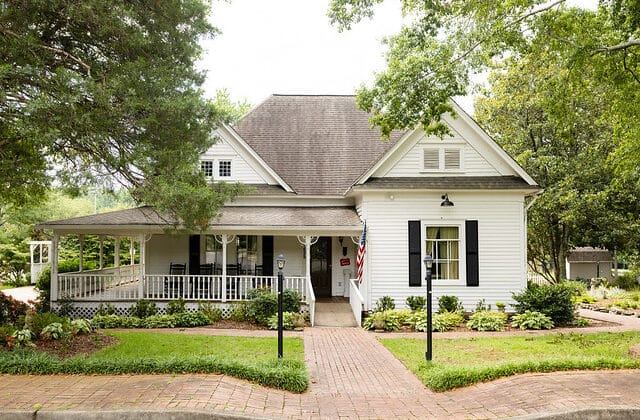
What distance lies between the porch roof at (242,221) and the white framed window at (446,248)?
2396mm

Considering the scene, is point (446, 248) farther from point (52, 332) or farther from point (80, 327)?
point (52, 332)

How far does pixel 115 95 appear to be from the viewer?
9.13 m

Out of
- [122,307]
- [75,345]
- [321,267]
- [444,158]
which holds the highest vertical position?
[444,158]

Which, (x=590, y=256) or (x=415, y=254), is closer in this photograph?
(x=415, y=254)

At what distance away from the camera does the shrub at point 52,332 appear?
421 inches

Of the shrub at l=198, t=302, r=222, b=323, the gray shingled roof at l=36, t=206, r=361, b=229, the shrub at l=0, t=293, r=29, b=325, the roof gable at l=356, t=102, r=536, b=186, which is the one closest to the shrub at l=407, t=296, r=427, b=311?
the gray shingled roof at l=36, t=206, r=361, b=229

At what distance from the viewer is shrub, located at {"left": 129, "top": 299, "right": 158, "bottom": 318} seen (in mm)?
15367

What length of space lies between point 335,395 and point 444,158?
10.6m

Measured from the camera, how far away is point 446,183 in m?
16.2

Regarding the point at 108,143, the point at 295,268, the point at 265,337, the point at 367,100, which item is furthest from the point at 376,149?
the point at 108,143

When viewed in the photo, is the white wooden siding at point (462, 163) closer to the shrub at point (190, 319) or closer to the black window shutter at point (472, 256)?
the black window shutter at point (472, 256)

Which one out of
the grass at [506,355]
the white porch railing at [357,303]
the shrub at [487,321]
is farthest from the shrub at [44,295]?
the shrub at [487,321]

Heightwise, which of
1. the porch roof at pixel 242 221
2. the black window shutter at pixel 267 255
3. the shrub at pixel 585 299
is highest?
the porch roof at pixel 242 221

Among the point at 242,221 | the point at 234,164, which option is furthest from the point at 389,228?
the point at 234,164
